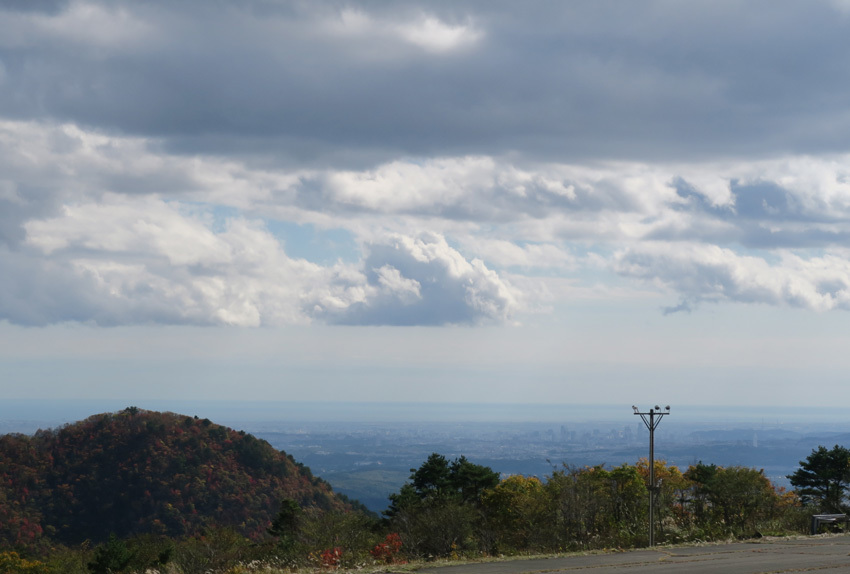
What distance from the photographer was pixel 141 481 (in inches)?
3853

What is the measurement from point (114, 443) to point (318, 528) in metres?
85.2

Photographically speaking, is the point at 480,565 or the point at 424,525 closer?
the point at 480,565

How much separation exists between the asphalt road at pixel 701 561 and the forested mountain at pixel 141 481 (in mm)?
69528

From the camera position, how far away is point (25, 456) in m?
98.1

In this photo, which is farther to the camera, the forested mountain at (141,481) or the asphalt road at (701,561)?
the forested mountain at (141,481)

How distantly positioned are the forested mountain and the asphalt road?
6953cm

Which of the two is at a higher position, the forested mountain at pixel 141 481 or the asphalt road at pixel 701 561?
the asphalt road at pixel 701 561

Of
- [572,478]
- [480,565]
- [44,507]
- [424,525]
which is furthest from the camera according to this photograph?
[44,507]

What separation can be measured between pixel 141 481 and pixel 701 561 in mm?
87434

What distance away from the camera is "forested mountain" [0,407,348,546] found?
90.8 meters

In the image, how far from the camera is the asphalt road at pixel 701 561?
19.3 metres

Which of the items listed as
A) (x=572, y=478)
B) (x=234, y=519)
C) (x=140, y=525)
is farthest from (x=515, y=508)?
(x=140, y=525)

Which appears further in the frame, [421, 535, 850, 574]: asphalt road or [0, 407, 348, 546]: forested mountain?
[0, 407, 348, 546]: forested mountain

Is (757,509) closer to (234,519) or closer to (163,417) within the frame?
(234,519)
